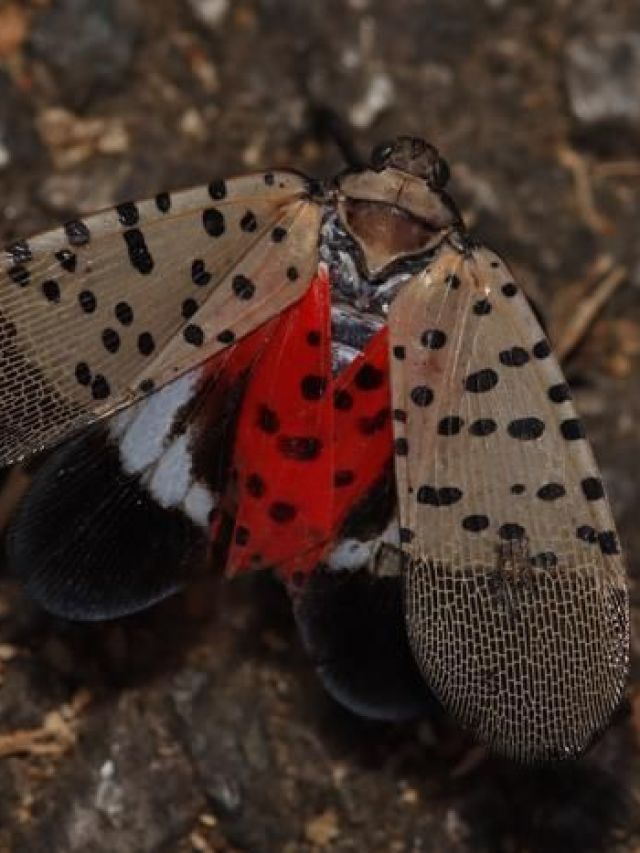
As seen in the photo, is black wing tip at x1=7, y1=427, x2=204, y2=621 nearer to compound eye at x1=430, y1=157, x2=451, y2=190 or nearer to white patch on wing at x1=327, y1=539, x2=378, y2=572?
white patch on wing at x1=327, y1=539, x2=378, y2=572

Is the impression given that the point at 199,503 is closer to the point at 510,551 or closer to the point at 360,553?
the point at 360,553

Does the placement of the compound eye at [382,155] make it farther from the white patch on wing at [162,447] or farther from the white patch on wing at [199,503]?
the white patch on wing at [199,503]

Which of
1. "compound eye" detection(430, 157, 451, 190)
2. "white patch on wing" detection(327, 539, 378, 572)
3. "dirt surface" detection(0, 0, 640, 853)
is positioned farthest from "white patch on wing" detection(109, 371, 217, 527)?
"compound eye" detection(430, 157, 451, 190)

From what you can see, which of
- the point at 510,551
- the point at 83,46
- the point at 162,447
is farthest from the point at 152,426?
the point at 83,46

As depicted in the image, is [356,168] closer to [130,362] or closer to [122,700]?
[130,362]

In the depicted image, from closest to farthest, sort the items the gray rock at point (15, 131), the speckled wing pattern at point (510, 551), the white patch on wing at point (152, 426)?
1. the speckled wing pattern at point (510, 551)
2. the white patch on wing at point (152, 426)
3. the gray rock at point (15, 131)

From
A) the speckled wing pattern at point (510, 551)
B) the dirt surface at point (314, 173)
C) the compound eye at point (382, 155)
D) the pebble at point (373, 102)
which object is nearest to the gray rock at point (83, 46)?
the dirt surface at point (314, 173)

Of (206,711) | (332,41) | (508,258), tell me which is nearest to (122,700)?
(206,711)
